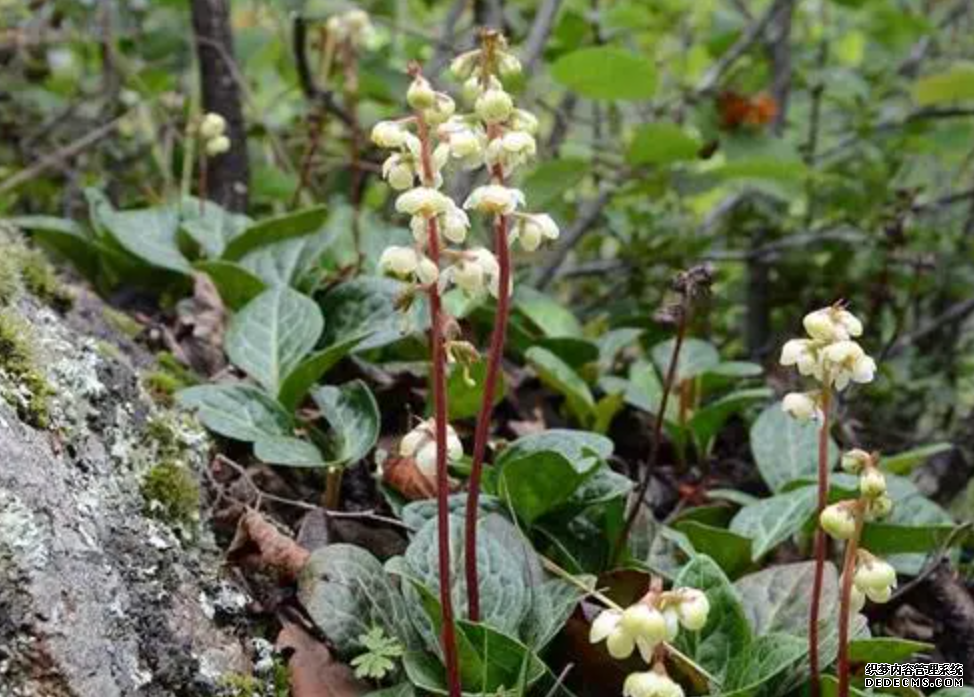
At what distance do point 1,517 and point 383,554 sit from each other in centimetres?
63

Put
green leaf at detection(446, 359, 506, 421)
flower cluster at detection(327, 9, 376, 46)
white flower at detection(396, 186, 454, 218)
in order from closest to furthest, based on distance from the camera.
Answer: white flower at detection(396, 186, 454, 218), green leaf at detection(446, 359, 506, 421), flower cluster at detection(327, 9, 376, 46)

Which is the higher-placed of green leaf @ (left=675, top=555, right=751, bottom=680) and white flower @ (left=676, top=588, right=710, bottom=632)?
white flower @ (left=676, top=588, right=710, bottom=632)

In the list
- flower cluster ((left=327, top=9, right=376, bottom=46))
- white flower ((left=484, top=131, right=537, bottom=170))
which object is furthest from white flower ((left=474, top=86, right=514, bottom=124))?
flower cluster ((left=327, top=9, right=376, bottom=46))

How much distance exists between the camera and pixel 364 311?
7.00 feet

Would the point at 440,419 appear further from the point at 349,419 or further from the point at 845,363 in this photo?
the point at 349,419

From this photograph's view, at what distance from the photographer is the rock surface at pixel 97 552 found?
1.22 meters

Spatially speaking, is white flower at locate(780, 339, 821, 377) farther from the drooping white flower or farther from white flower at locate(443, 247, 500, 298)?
the drooping white flower

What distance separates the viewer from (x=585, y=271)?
11.0 ft

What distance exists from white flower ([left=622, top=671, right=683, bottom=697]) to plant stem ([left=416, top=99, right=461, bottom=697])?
Result: 269 millimetres

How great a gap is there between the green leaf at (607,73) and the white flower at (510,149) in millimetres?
1273

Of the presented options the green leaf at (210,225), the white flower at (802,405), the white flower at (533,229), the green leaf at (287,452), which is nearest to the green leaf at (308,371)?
the green leaf at (287,452)

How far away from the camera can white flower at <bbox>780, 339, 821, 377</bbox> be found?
1.29 metres

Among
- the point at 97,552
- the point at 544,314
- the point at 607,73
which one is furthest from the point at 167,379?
the point at 607,73

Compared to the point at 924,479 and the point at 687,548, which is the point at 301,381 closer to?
the point at 687,548
